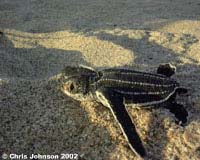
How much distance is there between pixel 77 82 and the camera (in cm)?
232

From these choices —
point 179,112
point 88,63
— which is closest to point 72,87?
point 179,112

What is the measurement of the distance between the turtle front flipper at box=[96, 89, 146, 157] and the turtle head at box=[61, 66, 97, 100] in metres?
0.11

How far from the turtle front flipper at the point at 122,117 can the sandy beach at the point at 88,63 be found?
6cm

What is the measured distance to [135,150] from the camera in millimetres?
2006

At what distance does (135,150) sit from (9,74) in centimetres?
145

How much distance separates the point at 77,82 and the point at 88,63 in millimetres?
1126

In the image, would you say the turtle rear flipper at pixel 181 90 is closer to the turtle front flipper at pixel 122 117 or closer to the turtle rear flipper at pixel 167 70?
the turtle rear flipper at pixel 167 70

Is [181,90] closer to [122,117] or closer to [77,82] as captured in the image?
[122,117]

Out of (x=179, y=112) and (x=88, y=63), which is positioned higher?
(x=179, y=112)

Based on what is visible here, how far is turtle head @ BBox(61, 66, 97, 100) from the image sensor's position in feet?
7.54

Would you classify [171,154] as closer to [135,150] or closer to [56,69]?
[135,150]

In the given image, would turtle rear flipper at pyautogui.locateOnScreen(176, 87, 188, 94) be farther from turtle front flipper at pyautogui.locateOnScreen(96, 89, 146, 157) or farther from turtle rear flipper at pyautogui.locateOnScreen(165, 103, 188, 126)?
→ turtle front flipper at pyautogui.locateOnScreen(96, 89, 146, 157)

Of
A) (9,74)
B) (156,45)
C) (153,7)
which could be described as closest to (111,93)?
(9,74)

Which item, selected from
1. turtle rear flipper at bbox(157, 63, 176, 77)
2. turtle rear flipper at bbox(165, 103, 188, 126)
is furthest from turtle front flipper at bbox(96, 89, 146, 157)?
turtle rear flipper at bbox(157, 63, 176, 77)
